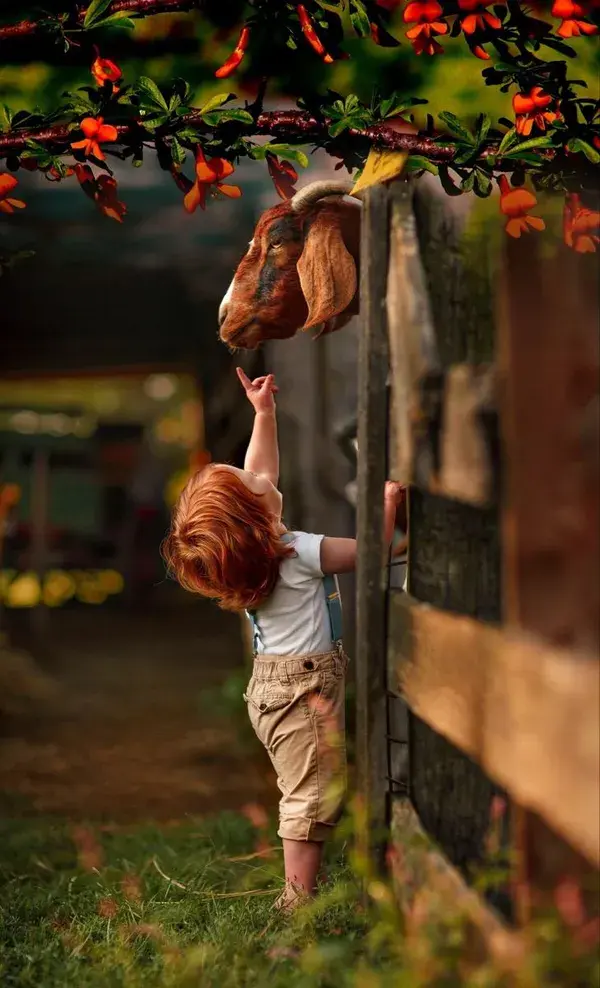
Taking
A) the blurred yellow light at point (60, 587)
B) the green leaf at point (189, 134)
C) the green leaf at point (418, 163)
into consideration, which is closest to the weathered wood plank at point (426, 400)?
the green leaf at point (418, 163)

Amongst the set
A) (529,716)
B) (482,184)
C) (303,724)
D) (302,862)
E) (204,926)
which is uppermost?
(482,184)

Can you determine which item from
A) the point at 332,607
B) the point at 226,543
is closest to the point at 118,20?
the point at 226,543

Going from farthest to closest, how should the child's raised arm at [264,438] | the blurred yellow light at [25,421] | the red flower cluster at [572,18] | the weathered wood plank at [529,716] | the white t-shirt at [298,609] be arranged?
1. the blurred yellow light at [25,421]
2. the child's raised arm at [264,438]
3. the white t-shirt at [298,609]
4. the red flower cluster at [572,18]
5. the weathered wood plank at [529,716]

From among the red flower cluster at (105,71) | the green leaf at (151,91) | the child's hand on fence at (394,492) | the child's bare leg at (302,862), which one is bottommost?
the child's bare leg at (302,862)

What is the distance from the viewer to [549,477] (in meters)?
2.01

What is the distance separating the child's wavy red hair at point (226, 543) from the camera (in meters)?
3.22

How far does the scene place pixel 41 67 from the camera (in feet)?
10.1

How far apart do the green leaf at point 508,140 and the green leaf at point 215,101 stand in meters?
0.70

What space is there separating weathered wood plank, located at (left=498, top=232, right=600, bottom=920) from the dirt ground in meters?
3.22

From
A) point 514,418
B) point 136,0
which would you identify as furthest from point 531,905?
point 136,0

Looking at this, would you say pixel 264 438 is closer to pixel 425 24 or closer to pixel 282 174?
pixel 282 174

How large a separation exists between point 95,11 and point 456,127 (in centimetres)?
96

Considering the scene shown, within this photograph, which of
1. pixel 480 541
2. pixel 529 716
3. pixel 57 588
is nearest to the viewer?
pixel 529 716

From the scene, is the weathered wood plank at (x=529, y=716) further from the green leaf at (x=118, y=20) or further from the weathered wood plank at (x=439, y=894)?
the green leaf at (x=118, y=20)
